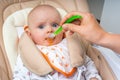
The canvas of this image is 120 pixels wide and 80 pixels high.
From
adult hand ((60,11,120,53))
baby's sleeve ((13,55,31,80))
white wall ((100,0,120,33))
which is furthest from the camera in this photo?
white wall ((100,0,120,33))

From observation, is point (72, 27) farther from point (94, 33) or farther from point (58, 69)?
point (58, 69)

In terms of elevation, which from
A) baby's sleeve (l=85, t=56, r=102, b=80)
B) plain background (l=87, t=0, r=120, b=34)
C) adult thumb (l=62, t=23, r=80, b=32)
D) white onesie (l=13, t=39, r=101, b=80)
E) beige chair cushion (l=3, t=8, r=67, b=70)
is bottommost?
plain background (l=87, t=0, r=120, b=34)

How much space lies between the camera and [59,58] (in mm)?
1088

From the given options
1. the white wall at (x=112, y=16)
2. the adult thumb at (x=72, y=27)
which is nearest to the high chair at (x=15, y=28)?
the adult thumb at (x=72, y=27)

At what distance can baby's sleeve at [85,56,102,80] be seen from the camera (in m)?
1.11

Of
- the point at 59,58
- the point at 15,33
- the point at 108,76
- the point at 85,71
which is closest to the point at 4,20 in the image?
the point at 15,33

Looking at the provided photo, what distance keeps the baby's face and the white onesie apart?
0.11 ft

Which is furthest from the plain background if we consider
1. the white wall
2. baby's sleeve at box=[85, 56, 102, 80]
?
baby's sleeve at box=[85, 56, 102, 80]

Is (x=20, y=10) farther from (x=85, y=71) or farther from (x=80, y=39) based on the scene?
(x=85, y=71)

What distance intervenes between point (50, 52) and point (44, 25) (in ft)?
0.43

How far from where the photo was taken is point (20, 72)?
1071mm

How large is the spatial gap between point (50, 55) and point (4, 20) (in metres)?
0.32

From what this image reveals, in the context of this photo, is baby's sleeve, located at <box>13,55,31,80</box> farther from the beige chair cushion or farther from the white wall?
the white wall

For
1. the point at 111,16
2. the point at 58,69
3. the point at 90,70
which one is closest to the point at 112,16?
the point at 111,16
